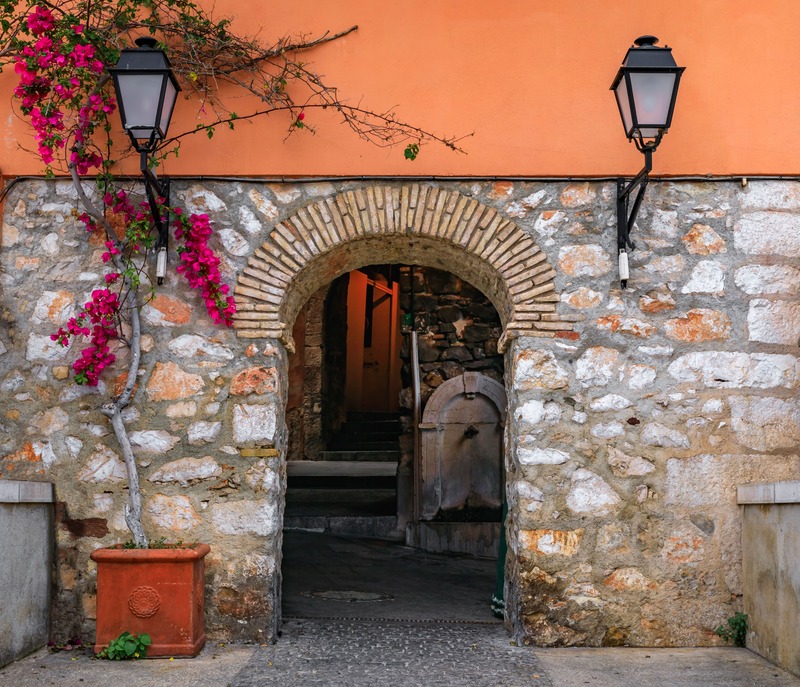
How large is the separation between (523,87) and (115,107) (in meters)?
2.19

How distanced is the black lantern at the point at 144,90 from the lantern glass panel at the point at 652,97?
2.15m

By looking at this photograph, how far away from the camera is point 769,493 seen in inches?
153

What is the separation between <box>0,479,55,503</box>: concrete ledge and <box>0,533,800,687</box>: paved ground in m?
0.73

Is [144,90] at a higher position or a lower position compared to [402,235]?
higher

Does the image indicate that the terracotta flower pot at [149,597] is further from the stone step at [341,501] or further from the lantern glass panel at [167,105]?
the stone step at [341,501]

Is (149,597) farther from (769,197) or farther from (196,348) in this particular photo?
(769,197)

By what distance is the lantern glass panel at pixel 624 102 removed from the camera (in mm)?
3963

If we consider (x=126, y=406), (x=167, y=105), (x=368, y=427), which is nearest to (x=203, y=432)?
(x=126, y=406)

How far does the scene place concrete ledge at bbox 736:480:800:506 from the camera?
371 cm

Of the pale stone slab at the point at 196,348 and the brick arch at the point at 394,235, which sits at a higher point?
the brick arch at the point at 394,235

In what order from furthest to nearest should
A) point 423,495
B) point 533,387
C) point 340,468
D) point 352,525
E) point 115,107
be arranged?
point 340,468
point 352,525
point 423,495
point 115,107
point 533,387

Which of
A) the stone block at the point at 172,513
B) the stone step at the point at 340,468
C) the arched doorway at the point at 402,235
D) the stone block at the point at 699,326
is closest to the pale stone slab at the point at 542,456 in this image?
the arched doorway at the point at 402,235

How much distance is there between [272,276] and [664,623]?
264 cm

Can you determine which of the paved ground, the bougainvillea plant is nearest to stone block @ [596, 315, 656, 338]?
the bougainvillea plant
